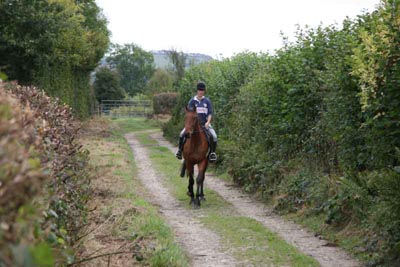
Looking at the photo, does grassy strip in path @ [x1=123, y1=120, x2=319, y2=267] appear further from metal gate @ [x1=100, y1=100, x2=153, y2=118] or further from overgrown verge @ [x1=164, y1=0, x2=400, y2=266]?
metal gate @ [x1=100, y1=100, x2=153, y2=118]

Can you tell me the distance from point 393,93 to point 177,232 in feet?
15.1

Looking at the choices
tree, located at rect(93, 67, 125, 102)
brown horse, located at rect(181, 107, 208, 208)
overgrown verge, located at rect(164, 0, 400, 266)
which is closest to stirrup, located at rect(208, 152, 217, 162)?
brown horse, located at rect(181, 107, 208, 208)

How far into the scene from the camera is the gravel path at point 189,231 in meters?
9.69

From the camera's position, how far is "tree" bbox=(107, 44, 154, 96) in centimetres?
12988

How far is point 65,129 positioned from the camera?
Result: 8594mm

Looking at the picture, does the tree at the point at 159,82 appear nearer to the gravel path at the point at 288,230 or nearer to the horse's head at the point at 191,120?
the gravel path at the point at 288,230

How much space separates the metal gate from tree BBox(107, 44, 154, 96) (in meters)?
48.3

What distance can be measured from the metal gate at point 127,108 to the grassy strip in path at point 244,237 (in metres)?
57.2

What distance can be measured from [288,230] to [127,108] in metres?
65.0

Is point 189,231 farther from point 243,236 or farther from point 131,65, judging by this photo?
point 131,65

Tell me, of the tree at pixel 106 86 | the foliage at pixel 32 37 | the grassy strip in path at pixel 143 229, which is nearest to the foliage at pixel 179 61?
the foliage at pixel 32 37

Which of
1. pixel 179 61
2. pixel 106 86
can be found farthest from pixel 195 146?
pixel 106 86

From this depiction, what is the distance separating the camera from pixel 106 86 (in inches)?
3457

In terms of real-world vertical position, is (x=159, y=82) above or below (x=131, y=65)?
below
